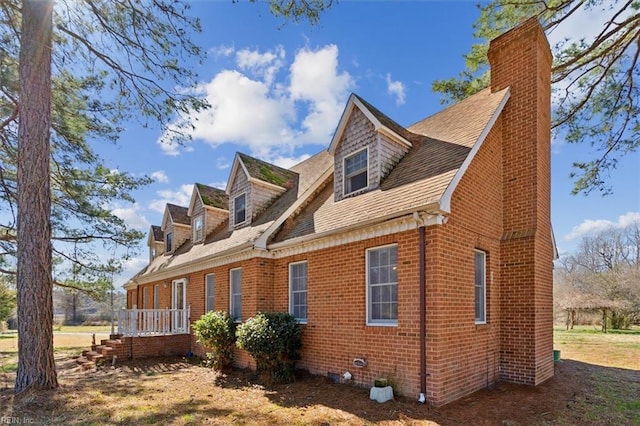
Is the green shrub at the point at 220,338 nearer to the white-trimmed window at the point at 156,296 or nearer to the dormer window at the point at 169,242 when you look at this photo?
the white-trimmed window at the point at 156,296

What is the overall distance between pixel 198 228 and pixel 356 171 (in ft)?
30.3

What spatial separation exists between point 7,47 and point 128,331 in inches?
373

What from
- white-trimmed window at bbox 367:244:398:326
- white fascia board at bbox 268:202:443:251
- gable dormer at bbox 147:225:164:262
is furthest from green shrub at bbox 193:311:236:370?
gable dormer at bbox 147:225:164:262

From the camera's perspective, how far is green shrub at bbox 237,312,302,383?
8852 millimetres

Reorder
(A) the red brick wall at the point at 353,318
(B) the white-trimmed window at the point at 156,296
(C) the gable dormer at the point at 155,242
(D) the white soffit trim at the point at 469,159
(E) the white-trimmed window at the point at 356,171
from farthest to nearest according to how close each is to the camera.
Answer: (C) the gable dormer at the point at 155,242, (B) the white-trimmed window at the point at 156,296, (E) the white-trimmed window at the point at 356,171, (A) the red brick wall at the point at 353,318, (D) the white soffit trim at the point at 469,159

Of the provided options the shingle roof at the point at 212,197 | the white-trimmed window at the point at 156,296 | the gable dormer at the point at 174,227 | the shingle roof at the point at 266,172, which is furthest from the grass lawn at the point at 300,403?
the gable dormer at the point at 174,227

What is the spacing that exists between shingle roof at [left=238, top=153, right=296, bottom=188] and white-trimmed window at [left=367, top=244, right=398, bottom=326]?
20.9 ft

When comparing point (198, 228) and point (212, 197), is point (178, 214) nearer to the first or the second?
point (198, 228)

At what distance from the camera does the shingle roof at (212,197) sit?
1598 cm

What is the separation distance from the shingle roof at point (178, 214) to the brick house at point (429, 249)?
7940mm

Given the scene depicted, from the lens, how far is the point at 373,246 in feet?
26.7

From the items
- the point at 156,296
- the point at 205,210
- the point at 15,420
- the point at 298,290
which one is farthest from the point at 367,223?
the point at 156,296

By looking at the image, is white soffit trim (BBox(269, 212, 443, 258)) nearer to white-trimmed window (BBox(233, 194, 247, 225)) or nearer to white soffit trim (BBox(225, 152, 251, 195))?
white-trimmed window (BBox(233, 194, 247, 225))

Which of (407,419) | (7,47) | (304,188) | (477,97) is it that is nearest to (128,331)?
(304,188)
